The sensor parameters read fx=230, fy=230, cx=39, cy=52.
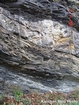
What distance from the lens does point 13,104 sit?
835 centimetres

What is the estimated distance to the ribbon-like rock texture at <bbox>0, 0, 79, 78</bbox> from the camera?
9672 millimetres

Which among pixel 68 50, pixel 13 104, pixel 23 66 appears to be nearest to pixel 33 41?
pixel 23 66

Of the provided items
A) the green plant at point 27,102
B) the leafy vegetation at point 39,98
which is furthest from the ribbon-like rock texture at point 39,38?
the green plant at point 27,102

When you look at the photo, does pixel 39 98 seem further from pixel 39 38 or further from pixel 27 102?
pixel 39 38

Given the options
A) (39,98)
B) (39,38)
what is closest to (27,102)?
(39,98)

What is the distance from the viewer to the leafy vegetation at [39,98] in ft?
28.6

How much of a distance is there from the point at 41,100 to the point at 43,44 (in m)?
2.67

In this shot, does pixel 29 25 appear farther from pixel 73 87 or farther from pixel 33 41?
pixel 73 87

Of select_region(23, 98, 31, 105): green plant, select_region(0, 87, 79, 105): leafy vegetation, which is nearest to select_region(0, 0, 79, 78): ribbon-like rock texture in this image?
select_region(0, 87, 79, 105): leafy vegetation

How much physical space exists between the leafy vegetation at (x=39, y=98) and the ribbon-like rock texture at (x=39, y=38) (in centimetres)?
97

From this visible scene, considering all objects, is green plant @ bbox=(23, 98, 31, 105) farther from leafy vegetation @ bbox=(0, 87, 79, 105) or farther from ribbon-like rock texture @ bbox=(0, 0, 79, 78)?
ribbon-like rock texture @ bbox=(0, 0, 79, 78)

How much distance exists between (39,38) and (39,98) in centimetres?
276

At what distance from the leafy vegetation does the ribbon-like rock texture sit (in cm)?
97

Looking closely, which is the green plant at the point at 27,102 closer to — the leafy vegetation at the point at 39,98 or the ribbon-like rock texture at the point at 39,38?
the leafy vegetation at the point at 39,98
